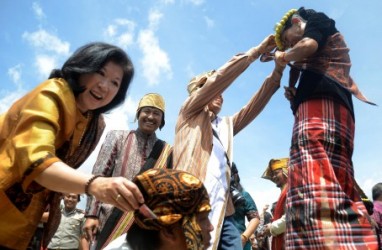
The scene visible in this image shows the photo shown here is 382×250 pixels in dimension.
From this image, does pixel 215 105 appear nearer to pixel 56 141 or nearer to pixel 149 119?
pixel 149 119

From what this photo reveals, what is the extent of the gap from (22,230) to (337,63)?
6.92ft

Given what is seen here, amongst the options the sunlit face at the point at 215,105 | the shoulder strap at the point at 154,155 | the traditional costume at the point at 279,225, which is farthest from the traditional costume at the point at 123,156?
the traditional costume at the point at 279,225

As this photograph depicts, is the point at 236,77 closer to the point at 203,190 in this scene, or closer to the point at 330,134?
the point at 330,134

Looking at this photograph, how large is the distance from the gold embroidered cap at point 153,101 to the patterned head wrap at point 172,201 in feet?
8.83

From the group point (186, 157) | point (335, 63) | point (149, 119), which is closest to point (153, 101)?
point (149, 119)

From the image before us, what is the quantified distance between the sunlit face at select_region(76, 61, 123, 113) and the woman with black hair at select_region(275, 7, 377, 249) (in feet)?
3.87

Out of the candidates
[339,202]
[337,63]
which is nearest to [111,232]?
[339,202]

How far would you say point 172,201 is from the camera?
1.54 metres

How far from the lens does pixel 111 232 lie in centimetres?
301

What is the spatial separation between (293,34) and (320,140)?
2.90 feet

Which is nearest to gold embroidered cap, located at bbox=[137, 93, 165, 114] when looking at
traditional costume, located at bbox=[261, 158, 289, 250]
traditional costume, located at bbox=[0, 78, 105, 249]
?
traditional costume, located at bbox=[261, 158, 289, 250]

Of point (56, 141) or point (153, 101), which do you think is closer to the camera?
point (56, 141)

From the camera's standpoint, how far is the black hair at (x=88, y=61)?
1.99 meters

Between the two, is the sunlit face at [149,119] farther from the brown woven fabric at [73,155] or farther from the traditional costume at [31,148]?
the traditional costume at [31,148]
